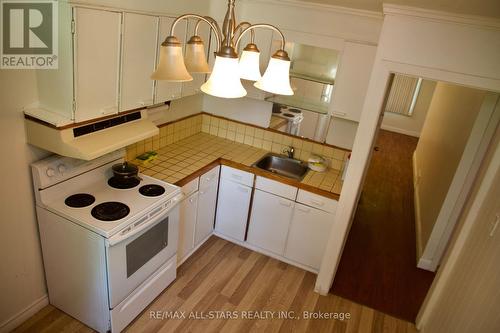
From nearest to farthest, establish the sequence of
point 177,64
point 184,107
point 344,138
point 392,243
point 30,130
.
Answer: point 177,64 → point 30,130 → point 344,138 → point 184,107 → point 392,243

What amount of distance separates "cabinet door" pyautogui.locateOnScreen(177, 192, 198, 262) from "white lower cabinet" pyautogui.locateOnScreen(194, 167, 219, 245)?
8 cm

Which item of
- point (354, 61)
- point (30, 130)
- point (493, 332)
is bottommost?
point (493, 332)

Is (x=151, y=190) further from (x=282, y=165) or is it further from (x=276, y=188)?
(x=282, y=165)

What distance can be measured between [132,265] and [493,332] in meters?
2.02

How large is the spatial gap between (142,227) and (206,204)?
1.05 m

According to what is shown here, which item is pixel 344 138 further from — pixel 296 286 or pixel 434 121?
pixel 434 121

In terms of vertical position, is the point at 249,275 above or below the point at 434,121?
below

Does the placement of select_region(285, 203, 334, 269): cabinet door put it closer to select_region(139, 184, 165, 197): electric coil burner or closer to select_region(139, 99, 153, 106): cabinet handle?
select_region(139, 184, 165, 197): electric coil burner

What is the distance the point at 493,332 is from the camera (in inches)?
54.8

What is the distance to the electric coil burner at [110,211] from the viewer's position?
2.13 m

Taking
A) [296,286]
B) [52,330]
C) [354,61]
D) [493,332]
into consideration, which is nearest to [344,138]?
[354,61]

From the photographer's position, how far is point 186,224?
3025 mm

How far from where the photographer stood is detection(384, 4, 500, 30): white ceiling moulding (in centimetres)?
198

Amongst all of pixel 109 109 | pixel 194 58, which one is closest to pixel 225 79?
pixel 194 58
